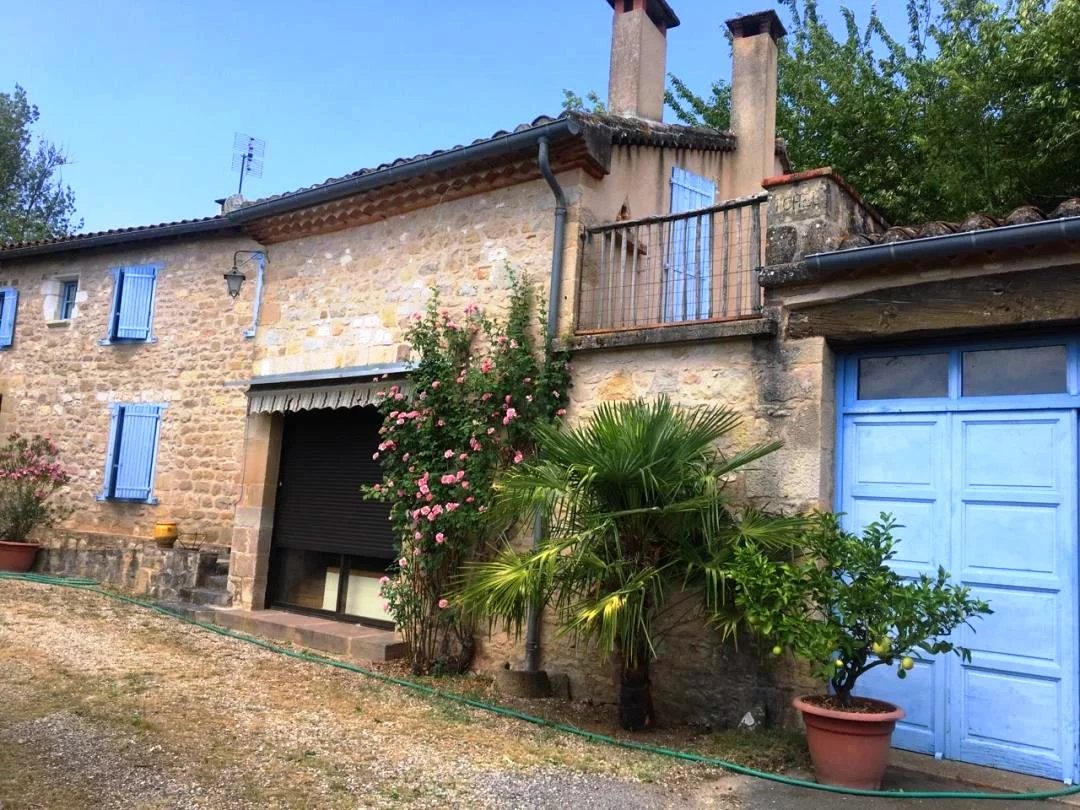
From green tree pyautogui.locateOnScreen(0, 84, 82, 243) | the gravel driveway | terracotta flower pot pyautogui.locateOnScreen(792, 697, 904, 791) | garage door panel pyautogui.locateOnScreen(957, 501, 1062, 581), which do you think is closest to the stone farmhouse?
garage door panel pyautogui.locateOnScreen(957, 501, 1062, 581)

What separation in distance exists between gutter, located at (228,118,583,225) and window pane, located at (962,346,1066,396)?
3.34 m

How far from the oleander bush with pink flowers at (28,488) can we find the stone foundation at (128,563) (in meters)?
0.34

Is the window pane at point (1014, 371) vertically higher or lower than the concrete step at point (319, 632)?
higher

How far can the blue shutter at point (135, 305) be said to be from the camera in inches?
444

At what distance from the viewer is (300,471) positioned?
8992 millimetres

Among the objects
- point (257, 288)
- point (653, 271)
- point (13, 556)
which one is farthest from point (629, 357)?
point (13, 556)

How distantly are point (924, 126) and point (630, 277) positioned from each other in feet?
26.3

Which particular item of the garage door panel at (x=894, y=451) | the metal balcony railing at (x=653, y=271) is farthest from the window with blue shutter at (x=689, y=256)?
the garage door panel at (x=894, y=451)

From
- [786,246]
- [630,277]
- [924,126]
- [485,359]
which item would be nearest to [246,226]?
[485,359]

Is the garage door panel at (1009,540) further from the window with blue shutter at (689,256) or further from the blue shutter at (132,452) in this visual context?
the blue shutter at (132,452)

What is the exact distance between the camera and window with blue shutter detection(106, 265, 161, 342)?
11289 mm

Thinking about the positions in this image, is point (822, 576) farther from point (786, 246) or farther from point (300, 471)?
point (300, 471)

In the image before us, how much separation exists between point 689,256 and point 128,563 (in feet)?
24.6

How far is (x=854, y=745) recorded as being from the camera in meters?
4.07
